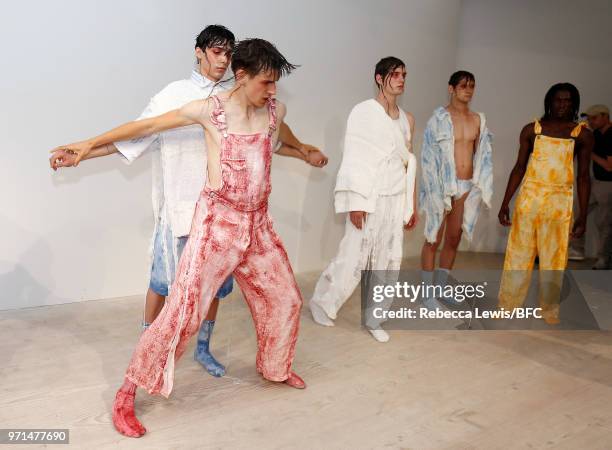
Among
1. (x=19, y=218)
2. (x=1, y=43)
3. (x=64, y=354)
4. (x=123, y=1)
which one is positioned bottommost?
(x=64, y=354)

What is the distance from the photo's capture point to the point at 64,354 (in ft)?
10.8

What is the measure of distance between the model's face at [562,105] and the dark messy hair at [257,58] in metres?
1.94

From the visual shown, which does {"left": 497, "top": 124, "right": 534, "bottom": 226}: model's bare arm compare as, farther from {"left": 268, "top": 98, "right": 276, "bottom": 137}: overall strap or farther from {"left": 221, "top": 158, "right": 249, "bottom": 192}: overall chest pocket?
{"left": 221, "top": 158, "right": 249, "bottom": 192}: overall chest pocket

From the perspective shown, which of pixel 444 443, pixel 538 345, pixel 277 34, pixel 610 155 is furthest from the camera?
pixel 610 155

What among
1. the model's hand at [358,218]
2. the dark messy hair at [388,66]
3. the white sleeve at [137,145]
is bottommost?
the model's hand at [358,218]

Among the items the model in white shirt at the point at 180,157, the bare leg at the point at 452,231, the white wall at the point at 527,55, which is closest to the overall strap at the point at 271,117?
the model in white shirt at the point at 180,157

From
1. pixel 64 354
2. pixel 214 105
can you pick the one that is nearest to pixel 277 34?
pixel 214 105

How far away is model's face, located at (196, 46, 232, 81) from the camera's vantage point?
116 inches

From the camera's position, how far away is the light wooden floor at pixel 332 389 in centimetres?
263

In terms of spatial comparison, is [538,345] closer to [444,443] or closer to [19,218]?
[444,443]

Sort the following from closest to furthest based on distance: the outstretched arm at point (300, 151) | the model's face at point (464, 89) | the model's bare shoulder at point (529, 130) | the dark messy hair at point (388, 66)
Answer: the outstretched arm at point (300, 151) → the dark messy hair at point (388, 66) → the model's bare shoulder at point (529, 130) → the model's face at point (464, 89)

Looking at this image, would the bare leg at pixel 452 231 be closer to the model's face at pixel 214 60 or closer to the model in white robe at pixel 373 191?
the model in white robe at pixel 373 191

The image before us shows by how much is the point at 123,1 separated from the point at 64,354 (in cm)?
200

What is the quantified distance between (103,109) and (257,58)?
1.73 meters
